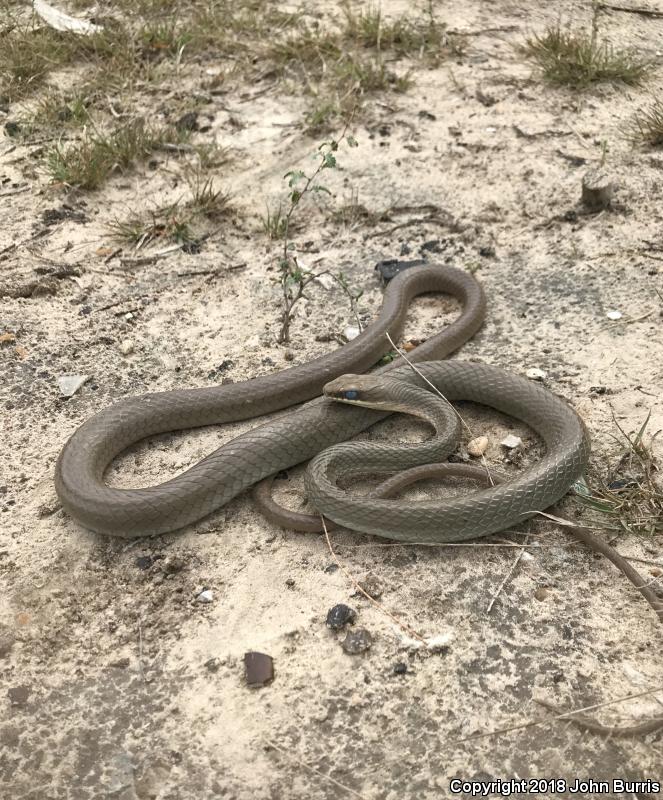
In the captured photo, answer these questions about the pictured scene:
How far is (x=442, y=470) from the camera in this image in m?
3.96

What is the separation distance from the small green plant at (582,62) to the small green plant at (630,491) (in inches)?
156

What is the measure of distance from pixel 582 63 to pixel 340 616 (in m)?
5.44

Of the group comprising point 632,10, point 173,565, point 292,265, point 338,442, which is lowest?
point 173,565

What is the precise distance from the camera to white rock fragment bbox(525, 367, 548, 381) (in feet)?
15.1

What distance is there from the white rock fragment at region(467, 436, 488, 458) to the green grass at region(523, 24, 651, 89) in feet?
13.1

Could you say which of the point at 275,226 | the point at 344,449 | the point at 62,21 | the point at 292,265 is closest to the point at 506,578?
the point at 344,449

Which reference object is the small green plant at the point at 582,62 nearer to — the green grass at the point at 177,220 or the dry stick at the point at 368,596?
the green grass at the point at 177,220

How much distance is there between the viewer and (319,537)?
3.82m

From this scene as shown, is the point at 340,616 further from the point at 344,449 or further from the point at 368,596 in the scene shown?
the point at 344,449

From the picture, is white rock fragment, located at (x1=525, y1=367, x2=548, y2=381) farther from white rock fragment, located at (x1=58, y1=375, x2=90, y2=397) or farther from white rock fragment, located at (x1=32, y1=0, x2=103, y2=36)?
white rock fragment, located at (x1=32, y1=0, x2=103, y2=36)

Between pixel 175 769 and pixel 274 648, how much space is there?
24.4 inches

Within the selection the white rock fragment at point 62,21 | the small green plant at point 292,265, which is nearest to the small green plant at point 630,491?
the small green plant at point 292,265

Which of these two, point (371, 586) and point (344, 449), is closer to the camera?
point (371, 586)

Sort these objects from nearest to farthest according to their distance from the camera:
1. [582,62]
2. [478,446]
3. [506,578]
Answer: [506,578]
[478,446]
[582,62]
